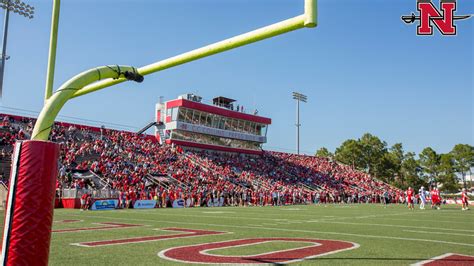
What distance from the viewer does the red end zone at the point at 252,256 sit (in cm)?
605

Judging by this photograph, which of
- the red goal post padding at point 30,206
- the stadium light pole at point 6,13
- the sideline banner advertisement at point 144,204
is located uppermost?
the stadium light pole at point 6,13

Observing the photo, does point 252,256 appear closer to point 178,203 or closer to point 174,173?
point 178,203

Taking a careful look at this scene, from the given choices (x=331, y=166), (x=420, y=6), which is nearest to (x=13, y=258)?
(x=420, y=6)

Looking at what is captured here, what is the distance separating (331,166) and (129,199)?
120 feet

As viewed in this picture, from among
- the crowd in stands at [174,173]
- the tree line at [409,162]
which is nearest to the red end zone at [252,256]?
the crowd in stands at [174,173]

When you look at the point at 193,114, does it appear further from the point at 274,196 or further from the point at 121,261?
the point at 121,261

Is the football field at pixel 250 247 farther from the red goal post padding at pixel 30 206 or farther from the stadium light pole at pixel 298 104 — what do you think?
the stadium light pole at pixel 298 104

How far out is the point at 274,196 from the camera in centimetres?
3422

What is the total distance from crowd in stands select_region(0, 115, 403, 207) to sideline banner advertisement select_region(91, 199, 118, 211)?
1.42 ft

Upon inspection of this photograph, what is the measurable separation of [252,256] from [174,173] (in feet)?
91.0

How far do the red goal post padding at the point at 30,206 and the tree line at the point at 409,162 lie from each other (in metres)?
74.4

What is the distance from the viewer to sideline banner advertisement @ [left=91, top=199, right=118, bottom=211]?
2223 centimetres

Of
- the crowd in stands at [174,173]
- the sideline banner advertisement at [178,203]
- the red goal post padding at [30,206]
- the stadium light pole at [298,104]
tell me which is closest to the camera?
the red goal post padding at [30,206]

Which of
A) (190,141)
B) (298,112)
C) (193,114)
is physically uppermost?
(298,112)
